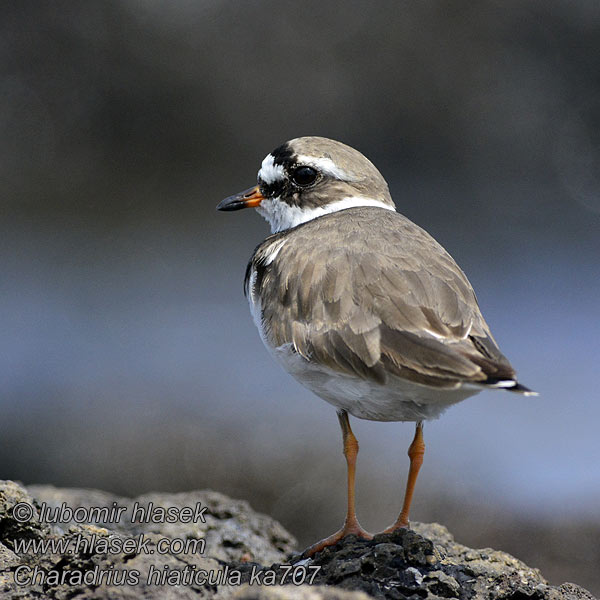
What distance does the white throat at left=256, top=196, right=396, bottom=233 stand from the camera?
5.22 meters

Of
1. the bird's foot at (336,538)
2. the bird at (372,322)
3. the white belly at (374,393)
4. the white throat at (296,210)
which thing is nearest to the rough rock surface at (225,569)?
the bird's foot at (336,538)

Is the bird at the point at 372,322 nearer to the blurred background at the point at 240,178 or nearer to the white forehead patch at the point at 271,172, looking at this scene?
the white forehead patch at the point at 271,172

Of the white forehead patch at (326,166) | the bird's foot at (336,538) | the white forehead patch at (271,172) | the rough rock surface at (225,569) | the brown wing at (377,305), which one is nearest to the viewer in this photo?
the rough rock surface at (225,569)

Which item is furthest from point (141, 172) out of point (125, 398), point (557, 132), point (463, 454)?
point (463, 454)

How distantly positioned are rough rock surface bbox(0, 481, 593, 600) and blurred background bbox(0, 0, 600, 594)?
4.52m

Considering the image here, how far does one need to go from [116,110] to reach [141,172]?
105 centimetres

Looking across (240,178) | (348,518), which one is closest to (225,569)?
(348,518)

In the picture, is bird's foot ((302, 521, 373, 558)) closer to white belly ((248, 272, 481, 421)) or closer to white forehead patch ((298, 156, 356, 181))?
white belly ((248, 272, 481, 421))

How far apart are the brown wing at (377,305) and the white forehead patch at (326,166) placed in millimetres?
583

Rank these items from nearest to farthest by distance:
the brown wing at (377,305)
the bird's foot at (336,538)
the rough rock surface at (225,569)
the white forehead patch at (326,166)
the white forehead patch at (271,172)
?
the rough rock surface at (225,569) → the brown wing at (377,305) → the bird's foot at (336,538) → the white forehead patch at (326,166) → the white forehead patch at (271,172)

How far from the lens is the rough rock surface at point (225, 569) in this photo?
3.18 m

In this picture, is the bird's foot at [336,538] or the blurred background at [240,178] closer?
the bird's foot at [336,538]

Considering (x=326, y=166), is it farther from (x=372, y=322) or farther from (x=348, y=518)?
(x=348, y=518)

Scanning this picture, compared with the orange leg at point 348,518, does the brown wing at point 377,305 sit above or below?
above
